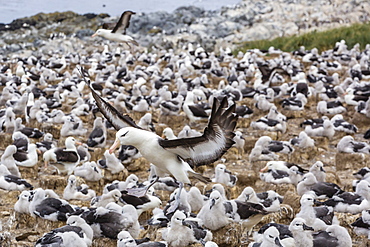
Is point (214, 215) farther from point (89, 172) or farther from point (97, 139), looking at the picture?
point (97, 139)

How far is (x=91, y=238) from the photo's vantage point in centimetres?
671

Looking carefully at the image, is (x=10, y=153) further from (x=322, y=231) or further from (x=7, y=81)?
(x=7, y=81)

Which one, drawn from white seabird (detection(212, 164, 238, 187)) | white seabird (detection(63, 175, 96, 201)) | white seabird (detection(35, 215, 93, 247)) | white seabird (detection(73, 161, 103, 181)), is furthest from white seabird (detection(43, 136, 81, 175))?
white seabird (detection(35, 215, 93, 247))

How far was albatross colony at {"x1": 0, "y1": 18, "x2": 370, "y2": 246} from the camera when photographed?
656 centimetres

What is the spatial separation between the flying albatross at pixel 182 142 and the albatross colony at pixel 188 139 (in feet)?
0.04

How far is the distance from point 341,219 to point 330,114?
8201mm

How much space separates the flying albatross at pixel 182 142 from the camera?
5.44m

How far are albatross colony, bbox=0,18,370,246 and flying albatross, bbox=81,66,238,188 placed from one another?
0.01 meters

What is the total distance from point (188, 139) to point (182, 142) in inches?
7.1

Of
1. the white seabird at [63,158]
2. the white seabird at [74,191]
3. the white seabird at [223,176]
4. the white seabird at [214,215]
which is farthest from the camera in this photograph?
the white seabird at [63,158]

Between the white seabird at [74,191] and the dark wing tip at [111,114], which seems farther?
the white seabird at [74,191]

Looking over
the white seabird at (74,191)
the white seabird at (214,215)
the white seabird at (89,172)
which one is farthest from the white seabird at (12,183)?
the white seabird at (214,215)

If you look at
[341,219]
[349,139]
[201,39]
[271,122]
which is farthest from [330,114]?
[201,39]

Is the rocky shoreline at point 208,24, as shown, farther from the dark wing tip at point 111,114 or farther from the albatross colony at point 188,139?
the dark wing tip at point 111,114
